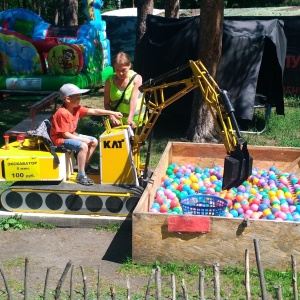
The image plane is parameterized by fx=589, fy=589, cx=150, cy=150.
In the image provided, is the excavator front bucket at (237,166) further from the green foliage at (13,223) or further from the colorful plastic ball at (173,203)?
the green foliage at (13,223)

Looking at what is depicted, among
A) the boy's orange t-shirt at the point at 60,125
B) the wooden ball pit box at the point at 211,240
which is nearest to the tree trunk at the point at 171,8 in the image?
the boy's orange t-shirt at the point at 60,125

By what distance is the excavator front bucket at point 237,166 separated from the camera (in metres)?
5.52

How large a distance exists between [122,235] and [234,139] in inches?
59.6

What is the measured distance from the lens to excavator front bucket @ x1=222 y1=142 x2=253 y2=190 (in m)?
5.52

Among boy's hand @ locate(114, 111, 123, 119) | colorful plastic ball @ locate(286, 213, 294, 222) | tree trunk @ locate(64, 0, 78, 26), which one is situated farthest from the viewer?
tree trunk @ locate(64, 0, 78, 26)

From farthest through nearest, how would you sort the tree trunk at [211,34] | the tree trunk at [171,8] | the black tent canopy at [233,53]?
the tree trunk at [171,8]
the black tent canopy at [233,53]
the tree trunk at [211,34]

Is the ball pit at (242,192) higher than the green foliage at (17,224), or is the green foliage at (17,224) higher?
the ball pit at (242,192)

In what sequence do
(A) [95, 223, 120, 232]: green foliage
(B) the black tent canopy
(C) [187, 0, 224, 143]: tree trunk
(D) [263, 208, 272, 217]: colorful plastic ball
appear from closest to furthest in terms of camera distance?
(A) [95, 223, 120, 232]: green foliage → (D) [263, 208, 272, 217]: colorful plastic ball → (C) [187, 0, 224, 143]: tree trunk → (B) the black tent canopy

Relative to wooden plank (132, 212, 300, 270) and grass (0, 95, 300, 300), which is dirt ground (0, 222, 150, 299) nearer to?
grass (0, 95, 300, 300)

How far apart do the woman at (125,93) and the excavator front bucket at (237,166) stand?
1.60 metres

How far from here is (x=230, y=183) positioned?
220 inches

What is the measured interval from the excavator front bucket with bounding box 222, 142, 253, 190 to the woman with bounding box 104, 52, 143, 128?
160cm

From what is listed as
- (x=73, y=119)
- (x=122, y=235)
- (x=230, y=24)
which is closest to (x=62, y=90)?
(x=73, y=119)

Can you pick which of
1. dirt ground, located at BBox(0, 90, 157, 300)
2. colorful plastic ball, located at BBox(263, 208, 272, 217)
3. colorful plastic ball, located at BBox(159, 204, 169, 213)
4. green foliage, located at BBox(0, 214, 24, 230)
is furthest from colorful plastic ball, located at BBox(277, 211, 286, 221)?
green foliage, located at BBox(0, 214, 24, 230)
